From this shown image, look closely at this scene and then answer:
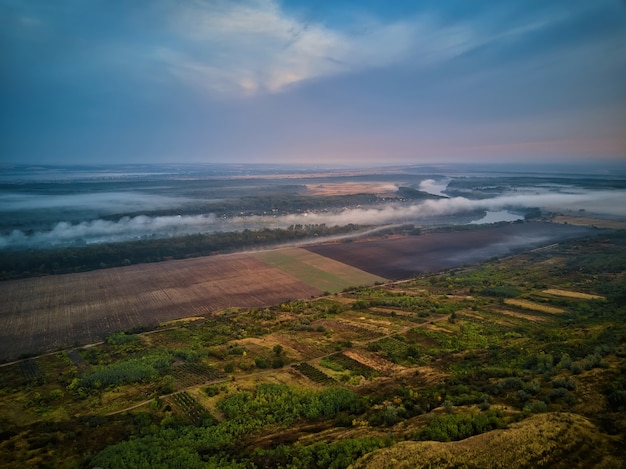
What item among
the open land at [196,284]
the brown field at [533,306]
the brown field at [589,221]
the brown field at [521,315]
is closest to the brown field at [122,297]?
the open land at [196,284]

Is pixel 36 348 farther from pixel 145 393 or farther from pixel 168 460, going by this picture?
pixel 168 460

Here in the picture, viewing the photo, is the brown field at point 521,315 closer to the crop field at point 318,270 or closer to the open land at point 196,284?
the crop field at point 318,270

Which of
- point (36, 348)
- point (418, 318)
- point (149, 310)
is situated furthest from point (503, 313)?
point (36, 348)

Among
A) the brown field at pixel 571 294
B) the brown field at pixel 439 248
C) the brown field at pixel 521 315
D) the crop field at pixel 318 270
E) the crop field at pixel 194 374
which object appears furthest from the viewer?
the brown field at pixel 439 248

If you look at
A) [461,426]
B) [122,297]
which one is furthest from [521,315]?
[122,297]

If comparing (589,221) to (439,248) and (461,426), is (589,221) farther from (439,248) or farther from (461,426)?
(461,426)
